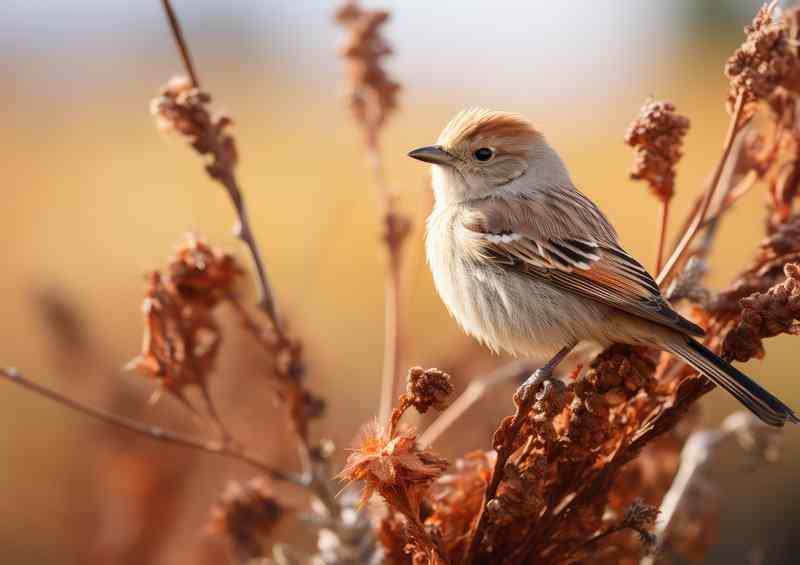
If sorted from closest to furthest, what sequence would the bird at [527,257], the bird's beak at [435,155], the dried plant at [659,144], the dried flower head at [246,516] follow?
the dried plant at [659,144], the bird at [527,257], the dried flower head at [246,516], the bird's beak at [435,155]

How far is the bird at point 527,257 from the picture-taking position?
85.0 inches

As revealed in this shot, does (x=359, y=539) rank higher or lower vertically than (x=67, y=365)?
lower

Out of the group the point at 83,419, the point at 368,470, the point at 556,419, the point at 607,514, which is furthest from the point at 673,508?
the point at 83,419

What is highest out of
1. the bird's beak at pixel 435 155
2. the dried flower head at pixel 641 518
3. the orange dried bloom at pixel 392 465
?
the bird's beak at pixel 435 155

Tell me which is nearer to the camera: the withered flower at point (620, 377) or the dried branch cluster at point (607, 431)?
the dried branch cluster at point (607, 431)

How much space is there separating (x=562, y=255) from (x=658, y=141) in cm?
53

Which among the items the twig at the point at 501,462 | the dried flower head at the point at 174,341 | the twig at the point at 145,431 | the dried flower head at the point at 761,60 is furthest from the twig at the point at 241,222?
the dried flower head at the point at 761,60

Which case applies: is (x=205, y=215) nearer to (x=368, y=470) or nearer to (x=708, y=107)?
(x=708, y=107)

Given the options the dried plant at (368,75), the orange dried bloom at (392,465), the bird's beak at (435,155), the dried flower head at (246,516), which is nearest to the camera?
the orange dried bloom at (392,465)

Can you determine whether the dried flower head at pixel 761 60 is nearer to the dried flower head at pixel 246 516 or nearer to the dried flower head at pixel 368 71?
the dried flower head at pixel 368 71

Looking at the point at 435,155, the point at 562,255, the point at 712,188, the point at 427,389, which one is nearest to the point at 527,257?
the point at 562,255

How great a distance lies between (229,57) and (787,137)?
9464mm

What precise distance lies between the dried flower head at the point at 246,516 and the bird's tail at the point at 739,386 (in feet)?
3.62

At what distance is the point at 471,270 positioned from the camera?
2498mm
